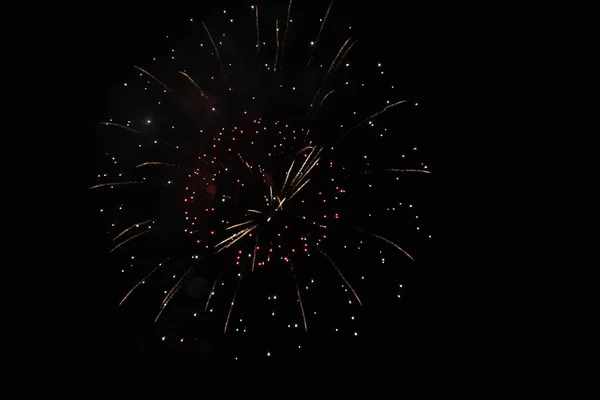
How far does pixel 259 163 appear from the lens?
308 centimetres

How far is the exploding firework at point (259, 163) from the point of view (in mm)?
3092

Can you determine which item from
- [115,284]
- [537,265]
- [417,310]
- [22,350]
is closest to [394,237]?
[417,310]

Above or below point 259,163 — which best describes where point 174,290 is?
below

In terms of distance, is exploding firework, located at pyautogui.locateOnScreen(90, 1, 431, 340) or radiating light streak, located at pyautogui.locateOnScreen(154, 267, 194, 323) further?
radiating light streak, located at pyautogui.locateOnScreen(154, 267, 194, 323)

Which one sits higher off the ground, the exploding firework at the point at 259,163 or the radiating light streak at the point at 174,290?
the exploding firework at the point at 259,163

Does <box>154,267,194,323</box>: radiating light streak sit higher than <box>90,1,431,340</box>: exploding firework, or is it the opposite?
<box>90,1,431,340</box>: exploding firework

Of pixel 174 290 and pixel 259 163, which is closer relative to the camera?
pixel 259 163

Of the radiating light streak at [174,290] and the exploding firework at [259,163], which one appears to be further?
the radiating light streak at [174,290]

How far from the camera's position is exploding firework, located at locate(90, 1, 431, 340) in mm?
3092

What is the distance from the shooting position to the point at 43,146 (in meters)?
3.58

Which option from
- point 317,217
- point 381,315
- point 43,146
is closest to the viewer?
point 317,217

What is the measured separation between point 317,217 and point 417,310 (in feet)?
3.79

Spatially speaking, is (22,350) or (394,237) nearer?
(394,237)

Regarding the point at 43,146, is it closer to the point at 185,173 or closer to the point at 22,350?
the point at 185,173
